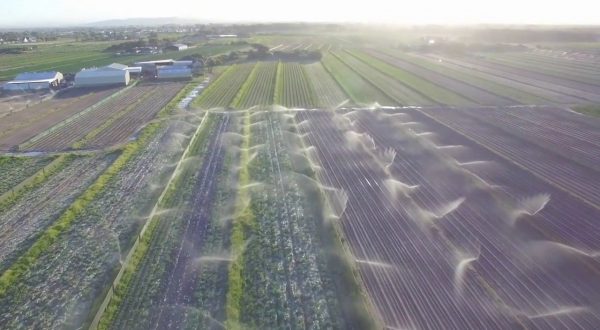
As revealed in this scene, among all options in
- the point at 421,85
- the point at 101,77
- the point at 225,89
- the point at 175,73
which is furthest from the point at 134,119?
the point at 421,85

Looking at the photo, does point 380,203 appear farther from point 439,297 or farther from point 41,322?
point 41,322

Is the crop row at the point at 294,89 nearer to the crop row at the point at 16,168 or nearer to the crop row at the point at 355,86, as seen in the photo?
the crop row at the point at 355,86

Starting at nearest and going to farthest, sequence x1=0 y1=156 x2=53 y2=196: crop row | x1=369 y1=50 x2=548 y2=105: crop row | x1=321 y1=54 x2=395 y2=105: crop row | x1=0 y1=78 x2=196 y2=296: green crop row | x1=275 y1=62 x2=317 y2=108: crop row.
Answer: x1=0 y1=78 x2=196 y2=296: green crop row < x1=0 y1=156 x2=53 y2=196: crop row < x1=275 y1=62 x2=317 y2=108: crop row < x1=321 y1=54 x2=395 y2=105: crop row < x1=369 y1=50 x2=548 y2=105: crop row

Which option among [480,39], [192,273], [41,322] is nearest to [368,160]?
[192,273]

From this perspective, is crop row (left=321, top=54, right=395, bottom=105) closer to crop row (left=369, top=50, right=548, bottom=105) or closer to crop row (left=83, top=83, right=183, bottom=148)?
crop row (left=369, top=50, right=548, bottom=105)

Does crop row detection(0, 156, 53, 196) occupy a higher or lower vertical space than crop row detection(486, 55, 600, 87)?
lower

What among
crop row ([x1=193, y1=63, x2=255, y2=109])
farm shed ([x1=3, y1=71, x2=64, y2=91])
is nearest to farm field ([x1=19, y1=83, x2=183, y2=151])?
crop row ([x1=193, y1=63, x2=255, y2=109])

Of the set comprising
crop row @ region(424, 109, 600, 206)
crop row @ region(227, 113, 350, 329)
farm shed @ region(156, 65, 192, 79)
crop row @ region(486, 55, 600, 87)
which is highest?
farm shed @ region(156, 65, 192, 79)
